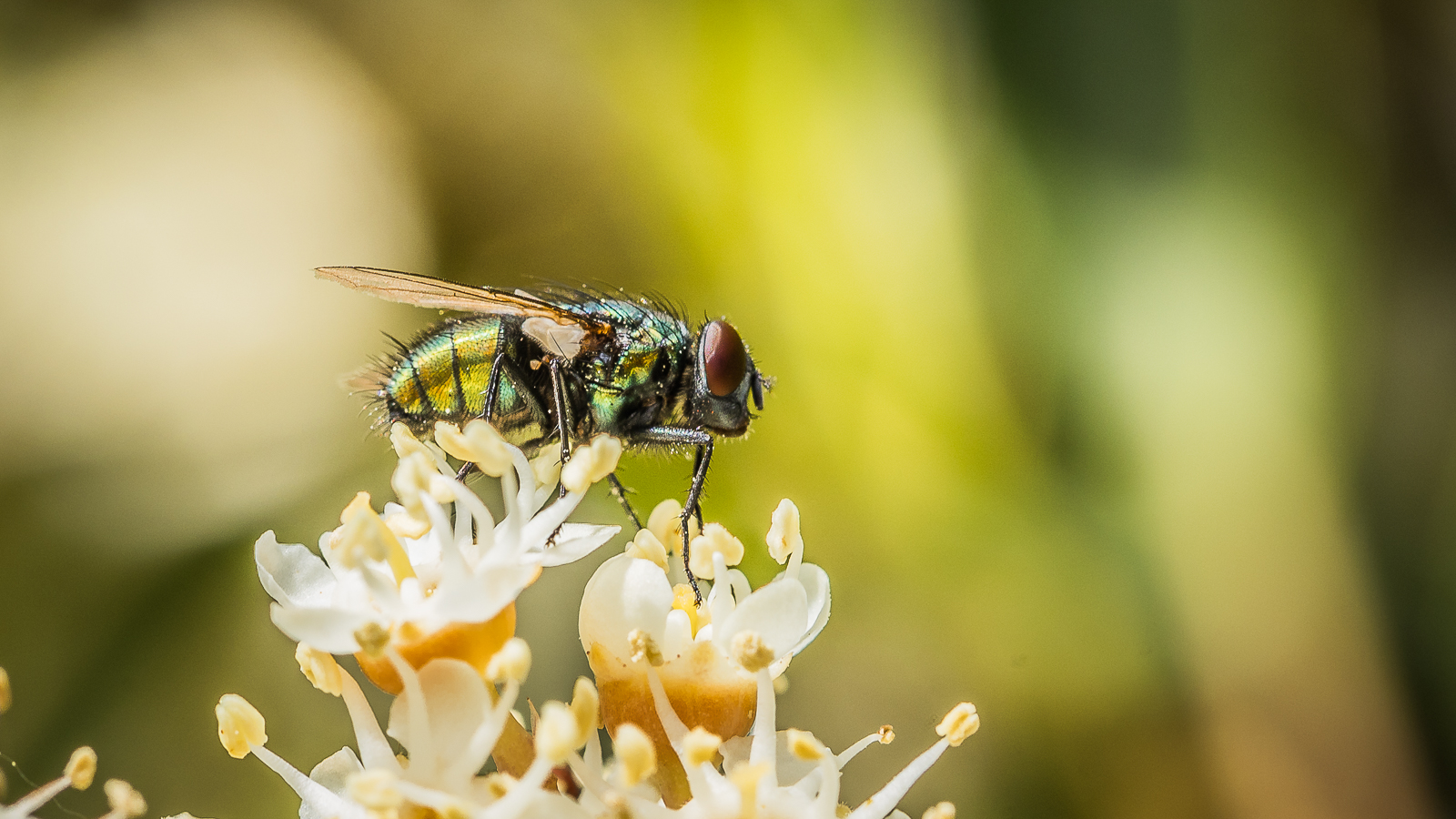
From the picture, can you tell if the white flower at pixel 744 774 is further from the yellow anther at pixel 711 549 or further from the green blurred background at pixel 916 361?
the green blurred background at pixel 916 361

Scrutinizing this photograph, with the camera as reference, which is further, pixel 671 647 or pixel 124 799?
pixel 671 647

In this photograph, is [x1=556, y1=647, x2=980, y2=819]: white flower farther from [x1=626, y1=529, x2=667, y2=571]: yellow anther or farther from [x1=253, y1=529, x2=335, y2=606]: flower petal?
[x1=253, y1=529, x2=335, y2=606]: flower petal

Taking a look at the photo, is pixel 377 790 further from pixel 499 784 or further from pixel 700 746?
pixel 700 746

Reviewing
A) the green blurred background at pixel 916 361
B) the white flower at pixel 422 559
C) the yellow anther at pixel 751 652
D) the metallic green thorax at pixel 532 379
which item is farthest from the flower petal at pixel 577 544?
the green blurred background at pixel 916 361

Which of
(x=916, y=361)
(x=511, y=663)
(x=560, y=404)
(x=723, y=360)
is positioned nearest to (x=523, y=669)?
(x=511, y=663)

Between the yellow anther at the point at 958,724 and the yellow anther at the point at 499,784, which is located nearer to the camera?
the yellow anther at the point at 499,784

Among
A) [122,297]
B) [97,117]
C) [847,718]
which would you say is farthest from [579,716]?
[97,117]
